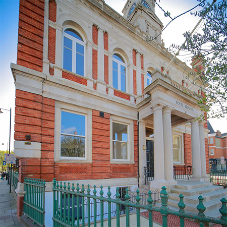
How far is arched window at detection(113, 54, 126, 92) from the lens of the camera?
38.1ft

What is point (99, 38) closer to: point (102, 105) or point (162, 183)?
point (102, 105)

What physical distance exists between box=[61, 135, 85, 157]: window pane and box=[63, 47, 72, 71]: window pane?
3.51m

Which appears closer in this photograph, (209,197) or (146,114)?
(209,197)

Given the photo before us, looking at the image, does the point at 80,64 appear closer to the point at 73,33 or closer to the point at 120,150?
the point at 73,33

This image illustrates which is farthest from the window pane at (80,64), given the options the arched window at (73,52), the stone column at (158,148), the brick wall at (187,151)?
the brick wall at (187,151)

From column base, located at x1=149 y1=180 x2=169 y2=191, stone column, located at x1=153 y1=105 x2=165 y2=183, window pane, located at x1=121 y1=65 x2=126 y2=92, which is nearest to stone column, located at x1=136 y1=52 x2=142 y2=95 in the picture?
window pane, located at x1=121 y1=65 x2=126 y2=92

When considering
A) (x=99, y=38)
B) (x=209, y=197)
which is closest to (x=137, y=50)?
(x=99, y=38)

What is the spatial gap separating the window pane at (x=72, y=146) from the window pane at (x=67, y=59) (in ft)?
11.5

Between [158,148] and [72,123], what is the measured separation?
4265 mm

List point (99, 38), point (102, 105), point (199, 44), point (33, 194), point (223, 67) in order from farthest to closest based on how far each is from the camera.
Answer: point (99, 38), point (102, 105), point (33, 194), point (199, 44), point (223, 67)

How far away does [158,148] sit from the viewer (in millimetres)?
8781

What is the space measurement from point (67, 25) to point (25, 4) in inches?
88.5

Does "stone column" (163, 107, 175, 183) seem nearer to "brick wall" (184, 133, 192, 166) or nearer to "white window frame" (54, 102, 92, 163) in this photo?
"white window frame" (54, 102, 92, 163)

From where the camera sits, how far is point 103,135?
9672 millimetres
